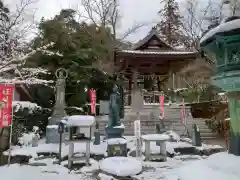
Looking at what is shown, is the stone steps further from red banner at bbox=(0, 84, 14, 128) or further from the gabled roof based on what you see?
red banner at bbox=(0, 84, 14, 128)

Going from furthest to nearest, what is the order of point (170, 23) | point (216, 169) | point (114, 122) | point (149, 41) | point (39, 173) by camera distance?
point (170, 23) < point (149, 41) < point (114, 122) < point (39, 173) < point (216, 169)

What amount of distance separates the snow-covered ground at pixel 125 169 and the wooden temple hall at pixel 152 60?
31.2ft

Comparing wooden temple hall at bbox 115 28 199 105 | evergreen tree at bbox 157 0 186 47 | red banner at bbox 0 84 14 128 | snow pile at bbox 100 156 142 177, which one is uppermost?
evergreen tree at bbox 157 0 186 47

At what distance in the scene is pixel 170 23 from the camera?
122 feet

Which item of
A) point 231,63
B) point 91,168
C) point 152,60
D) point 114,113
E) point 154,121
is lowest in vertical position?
point 91,168

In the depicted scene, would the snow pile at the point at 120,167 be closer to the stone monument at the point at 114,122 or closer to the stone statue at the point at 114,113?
the stone monument at the point at 114,122

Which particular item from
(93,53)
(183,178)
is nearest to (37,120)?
(93,53)

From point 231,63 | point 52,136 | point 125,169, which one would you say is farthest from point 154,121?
point 231,63

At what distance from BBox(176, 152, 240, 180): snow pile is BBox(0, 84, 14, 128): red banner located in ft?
27.1

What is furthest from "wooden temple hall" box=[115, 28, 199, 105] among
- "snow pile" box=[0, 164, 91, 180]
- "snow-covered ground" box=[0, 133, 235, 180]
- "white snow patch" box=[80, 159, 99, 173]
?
"snow pile" box=[0, 164, 91, 180]

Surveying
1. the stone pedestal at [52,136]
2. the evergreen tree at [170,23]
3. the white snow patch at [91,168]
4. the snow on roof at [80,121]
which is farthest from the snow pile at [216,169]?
the evergreen tree at [170,23]

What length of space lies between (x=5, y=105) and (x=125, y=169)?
19.4 feet

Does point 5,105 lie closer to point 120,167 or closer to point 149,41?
point 120,167

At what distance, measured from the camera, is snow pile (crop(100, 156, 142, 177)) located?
20.2ft
